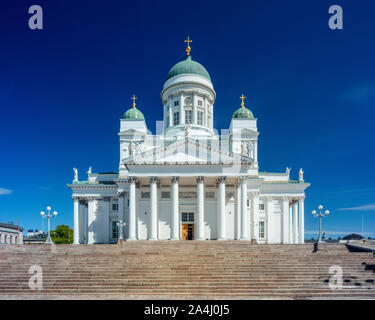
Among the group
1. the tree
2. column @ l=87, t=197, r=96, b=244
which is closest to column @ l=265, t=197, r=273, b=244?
column @ l=87, t=197, r=96, b=244

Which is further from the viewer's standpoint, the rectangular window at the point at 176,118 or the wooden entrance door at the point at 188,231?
the rectangular window at the point at 176,118

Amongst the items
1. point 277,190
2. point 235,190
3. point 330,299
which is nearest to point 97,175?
point 235,190

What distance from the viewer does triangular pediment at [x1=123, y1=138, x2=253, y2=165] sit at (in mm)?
27797

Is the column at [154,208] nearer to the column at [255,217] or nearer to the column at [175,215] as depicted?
the column at [175,215]

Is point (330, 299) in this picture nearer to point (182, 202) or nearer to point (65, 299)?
point (65, 299)

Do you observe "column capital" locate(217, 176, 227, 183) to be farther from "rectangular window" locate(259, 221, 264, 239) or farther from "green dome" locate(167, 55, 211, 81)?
"green dome" locate(167, 55, 211, 81)

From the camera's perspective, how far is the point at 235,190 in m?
30.7

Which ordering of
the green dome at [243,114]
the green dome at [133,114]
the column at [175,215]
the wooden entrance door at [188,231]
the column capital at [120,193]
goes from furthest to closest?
the green dome at [133,114] → the green dome at [243,114] → the column capital at [120,193] → the wooden entrance door at [188,231] → the column at [175,215]

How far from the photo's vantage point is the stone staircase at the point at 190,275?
1396 centimetres

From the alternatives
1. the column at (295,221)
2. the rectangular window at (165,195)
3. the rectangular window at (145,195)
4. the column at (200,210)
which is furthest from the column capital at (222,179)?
the column at (295,221)

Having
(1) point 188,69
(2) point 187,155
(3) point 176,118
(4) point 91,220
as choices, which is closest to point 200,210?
(2) point 187,155

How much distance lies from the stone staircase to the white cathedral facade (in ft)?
27.4

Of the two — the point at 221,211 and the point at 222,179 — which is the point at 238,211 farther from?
the point at 222,179

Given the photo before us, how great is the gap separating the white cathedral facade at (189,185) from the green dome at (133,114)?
161mm
